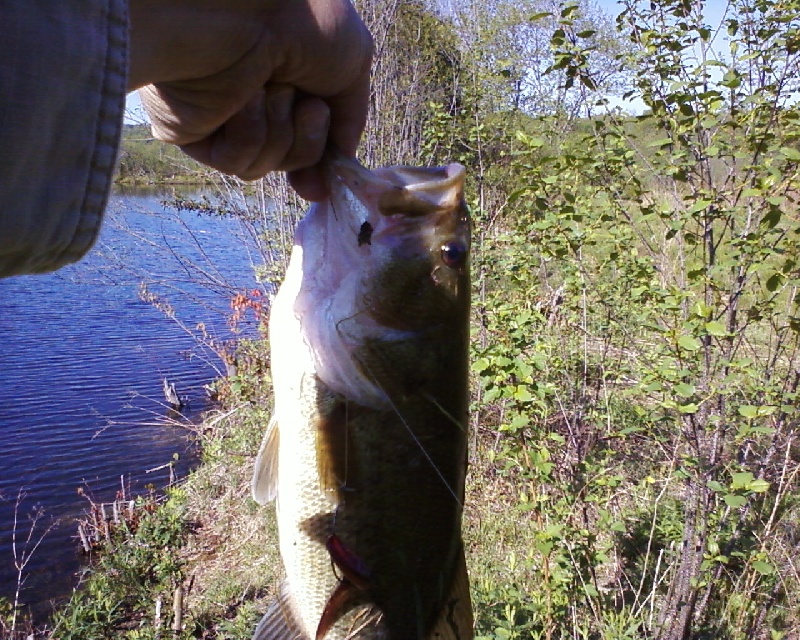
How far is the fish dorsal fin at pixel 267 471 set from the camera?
185 centimetres

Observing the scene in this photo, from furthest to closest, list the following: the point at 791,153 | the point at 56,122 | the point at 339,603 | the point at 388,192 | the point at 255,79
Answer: the point at 791,153
the point at 339,603
the point at 388,192
the point at 255,79
the point at 56,122

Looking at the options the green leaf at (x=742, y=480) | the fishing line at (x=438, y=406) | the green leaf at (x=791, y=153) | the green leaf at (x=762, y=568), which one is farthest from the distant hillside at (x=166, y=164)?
the fishing line at (x=438, y=406)

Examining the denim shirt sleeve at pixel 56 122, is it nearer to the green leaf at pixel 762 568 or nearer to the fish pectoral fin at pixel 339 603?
the fish pectoral fin at pixel 339 603

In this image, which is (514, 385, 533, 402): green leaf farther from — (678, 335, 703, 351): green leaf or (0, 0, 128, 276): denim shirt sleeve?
(0, 0, 128, 276): denim shirt sleeve

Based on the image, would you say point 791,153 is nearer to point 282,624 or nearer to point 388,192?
point 388,192

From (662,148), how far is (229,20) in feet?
10.4

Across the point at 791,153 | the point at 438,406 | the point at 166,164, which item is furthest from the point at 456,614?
the point at 166,164

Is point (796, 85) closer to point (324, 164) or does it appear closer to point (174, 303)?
point (324, 164)

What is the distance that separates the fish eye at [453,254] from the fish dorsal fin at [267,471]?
63 centimetres

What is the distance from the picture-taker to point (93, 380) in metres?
12.8

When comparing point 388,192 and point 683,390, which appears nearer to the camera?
point 388,192

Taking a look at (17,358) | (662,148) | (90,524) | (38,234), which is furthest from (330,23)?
(17,358)

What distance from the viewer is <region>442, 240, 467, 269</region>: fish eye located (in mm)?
1780

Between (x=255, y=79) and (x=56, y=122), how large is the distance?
90 centimetres
